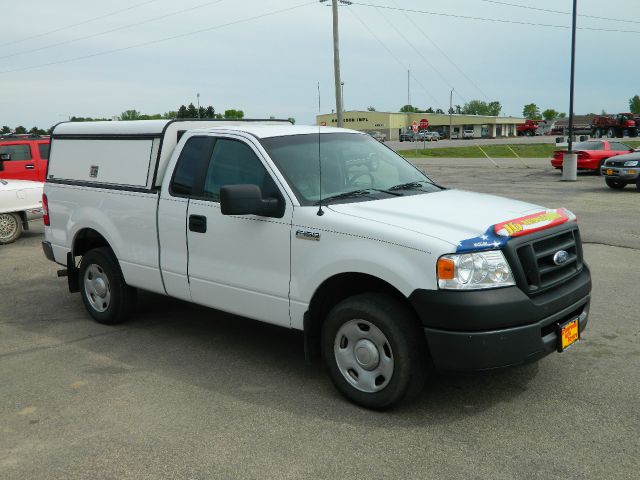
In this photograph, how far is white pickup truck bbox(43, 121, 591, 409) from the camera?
384 cm

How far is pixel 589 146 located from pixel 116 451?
24.8m

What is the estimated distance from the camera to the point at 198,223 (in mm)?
5172

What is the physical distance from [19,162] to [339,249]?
44.5ft

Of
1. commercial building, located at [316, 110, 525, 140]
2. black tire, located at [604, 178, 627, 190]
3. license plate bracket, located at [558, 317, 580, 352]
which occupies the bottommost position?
black tire, located at [604, 178, 627, 190]

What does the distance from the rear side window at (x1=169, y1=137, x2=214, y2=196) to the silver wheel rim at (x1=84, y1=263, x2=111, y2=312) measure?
143cm

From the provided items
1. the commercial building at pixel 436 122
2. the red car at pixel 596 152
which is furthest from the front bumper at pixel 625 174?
the commercial building at pixel 436 122

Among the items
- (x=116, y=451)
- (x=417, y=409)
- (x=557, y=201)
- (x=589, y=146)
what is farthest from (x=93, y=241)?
(x=589, y=146)

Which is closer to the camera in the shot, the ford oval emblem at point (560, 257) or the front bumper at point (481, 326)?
the front bumper at point (481, 326)

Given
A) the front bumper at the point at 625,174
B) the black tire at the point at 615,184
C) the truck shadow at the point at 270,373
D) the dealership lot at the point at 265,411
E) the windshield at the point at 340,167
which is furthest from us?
the black tire at the point at 615,184

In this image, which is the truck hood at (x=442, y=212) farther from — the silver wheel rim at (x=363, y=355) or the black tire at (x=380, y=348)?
the silver wheel rim at (x=363, y=355)

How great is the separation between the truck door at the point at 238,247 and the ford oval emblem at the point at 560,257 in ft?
5.81

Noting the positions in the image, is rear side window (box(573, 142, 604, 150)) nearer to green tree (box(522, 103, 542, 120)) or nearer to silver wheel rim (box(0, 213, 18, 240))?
silver wheel rim (box(0, 213, 18, 240))

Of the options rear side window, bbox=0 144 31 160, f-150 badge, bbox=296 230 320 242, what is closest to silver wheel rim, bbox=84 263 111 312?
f-150 badge, bbox=296 230 320 242

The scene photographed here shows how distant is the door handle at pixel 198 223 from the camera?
5.12 meters
